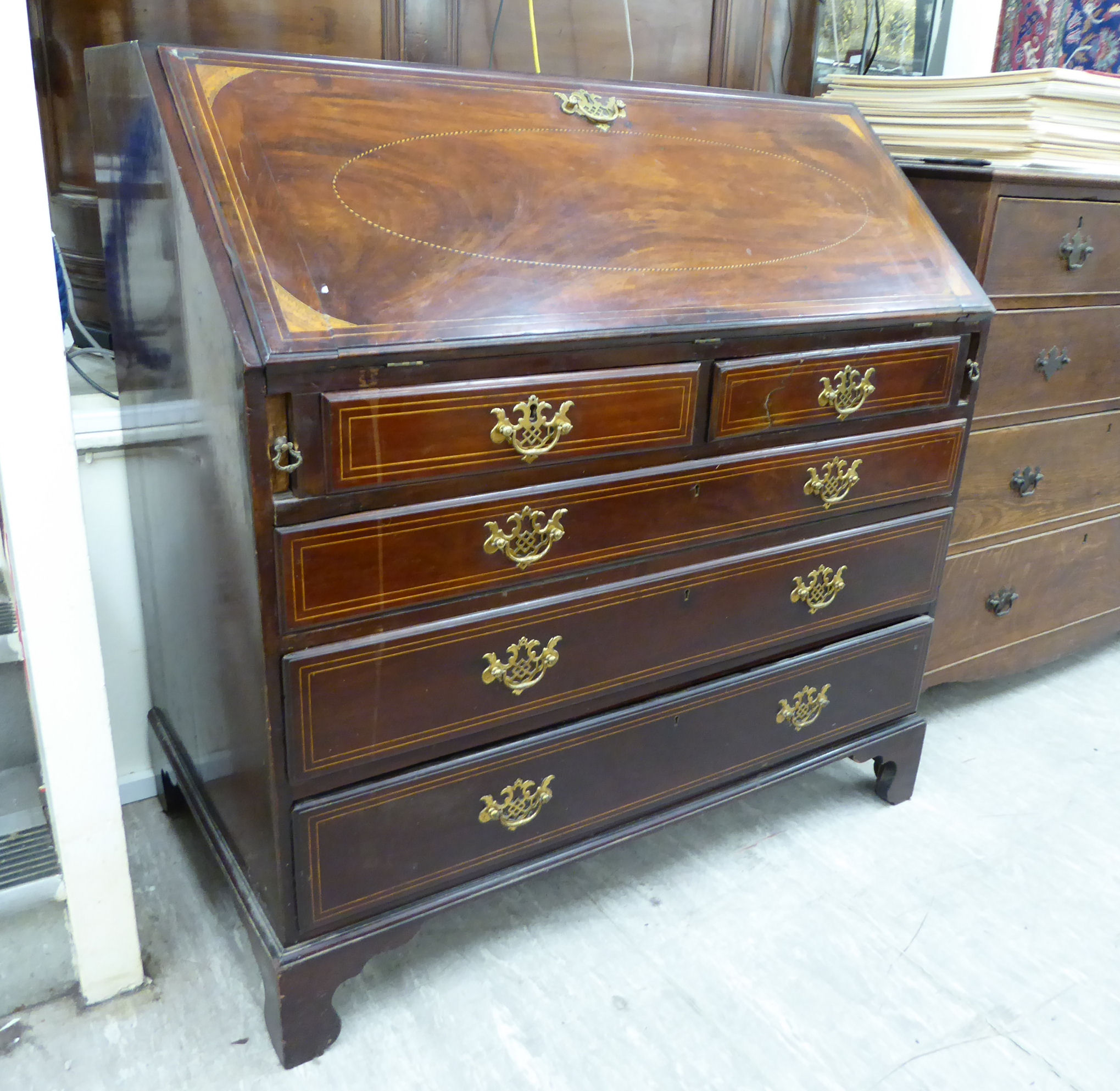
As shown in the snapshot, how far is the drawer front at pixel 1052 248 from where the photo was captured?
5.52 feet

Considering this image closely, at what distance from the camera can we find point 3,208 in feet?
3.37

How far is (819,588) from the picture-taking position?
1565mm

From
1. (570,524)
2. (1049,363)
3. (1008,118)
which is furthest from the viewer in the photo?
(1049,363)

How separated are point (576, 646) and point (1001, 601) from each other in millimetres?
1154

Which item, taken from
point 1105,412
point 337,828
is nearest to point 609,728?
point 337,828

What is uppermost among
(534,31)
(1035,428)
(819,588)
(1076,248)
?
(534,31)

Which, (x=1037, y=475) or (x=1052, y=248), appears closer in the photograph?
(x=1052, y=248)

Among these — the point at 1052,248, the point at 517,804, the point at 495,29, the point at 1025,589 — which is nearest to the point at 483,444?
the point at 517,804

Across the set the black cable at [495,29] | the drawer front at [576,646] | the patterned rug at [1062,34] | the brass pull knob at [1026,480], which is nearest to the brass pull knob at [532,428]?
the drawer front at [576,646]

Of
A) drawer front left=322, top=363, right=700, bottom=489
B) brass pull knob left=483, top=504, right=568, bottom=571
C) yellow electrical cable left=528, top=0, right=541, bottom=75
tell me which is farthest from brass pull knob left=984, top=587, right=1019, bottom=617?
yellow electrical cable left=528, top=0, right=541, bottom=75

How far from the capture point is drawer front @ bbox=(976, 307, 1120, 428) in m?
1.79

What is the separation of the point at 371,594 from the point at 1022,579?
1.53 metres

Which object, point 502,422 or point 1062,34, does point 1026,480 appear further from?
point 502,422

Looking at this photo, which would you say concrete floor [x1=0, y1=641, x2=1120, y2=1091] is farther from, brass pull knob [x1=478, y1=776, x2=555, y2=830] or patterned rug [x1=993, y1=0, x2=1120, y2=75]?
patterned rug [x1=993, y1=0, x2=1120, y2=75]
